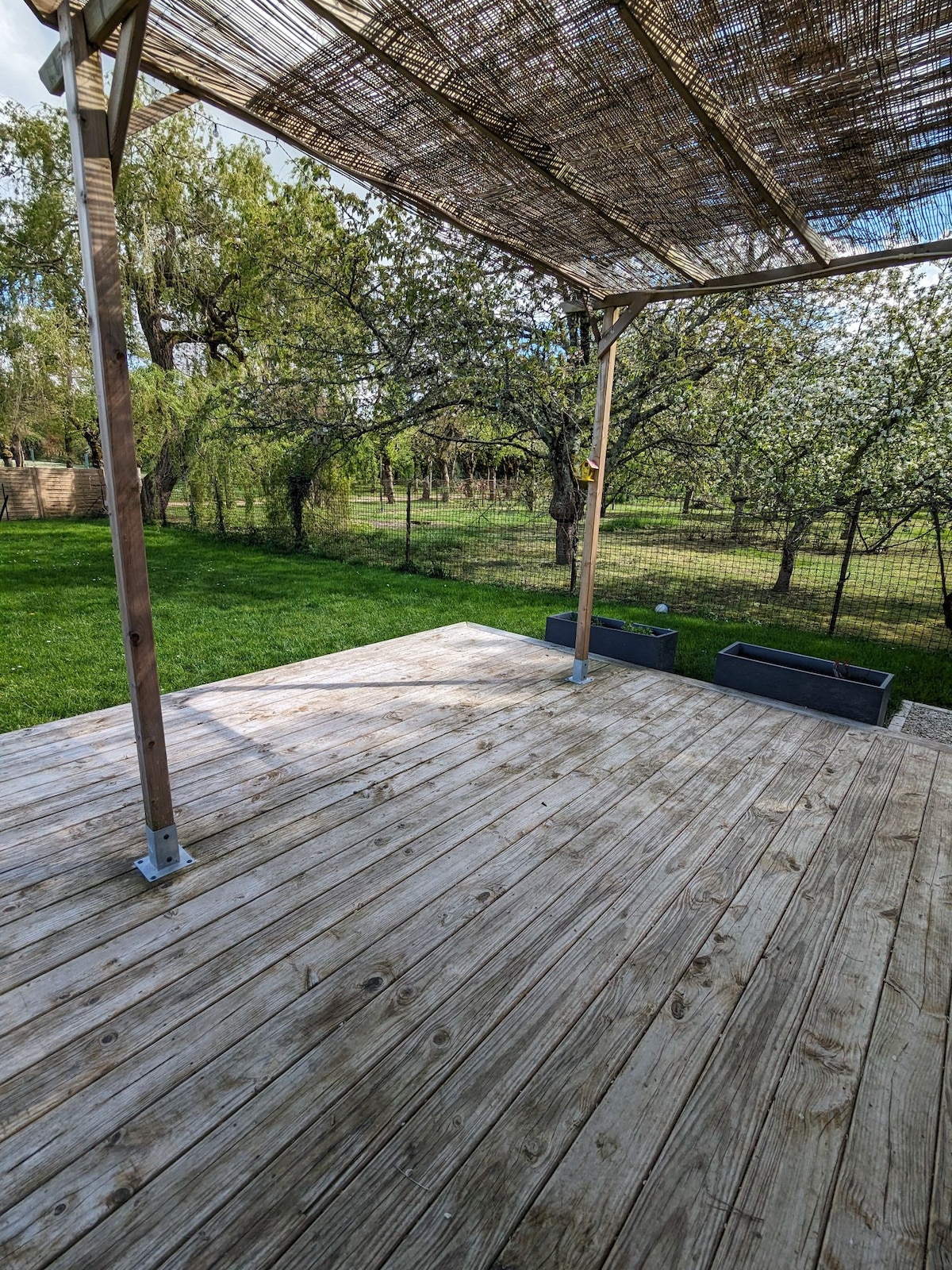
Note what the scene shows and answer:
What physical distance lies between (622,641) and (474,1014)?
9.22ft

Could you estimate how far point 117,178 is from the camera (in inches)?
54.4

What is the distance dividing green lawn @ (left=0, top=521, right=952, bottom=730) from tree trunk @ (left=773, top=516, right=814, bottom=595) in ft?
2.84

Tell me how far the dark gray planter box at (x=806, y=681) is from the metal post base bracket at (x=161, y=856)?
9.15 ft

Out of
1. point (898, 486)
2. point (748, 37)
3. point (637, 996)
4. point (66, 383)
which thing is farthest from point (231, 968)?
point (66, 383)

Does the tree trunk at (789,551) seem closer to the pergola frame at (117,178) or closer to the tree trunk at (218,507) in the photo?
the pergola frame at (117,178)

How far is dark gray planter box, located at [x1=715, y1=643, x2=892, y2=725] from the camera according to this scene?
9.87 ft

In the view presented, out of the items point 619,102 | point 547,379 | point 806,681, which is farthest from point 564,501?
point 619,102

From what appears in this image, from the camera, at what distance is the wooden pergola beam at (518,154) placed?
1.39 metres

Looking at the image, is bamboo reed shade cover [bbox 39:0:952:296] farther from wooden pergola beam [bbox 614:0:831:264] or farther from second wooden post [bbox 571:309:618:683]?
second wooden post [bbox 571:309:618:683]

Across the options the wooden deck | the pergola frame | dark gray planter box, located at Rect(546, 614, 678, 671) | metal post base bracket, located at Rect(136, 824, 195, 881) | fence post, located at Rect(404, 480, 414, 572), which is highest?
the pergola frame

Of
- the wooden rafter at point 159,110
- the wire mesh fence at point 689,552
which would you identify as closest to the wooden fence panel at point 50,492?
the wire mesh fence at point 689,552

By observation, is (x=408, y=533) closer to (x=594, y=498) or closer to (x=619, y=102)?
(x=594, y=498)

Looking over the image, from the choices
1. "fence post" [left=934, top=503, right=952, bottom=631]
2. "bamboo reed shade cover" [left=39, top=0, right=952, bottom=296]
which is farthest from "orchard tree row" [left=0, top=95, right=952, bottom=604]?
"bamboo reed shade cover" [left=39, top=0, right=952, bottom=296]

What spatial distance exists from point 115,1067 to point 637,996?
106 centimetres
